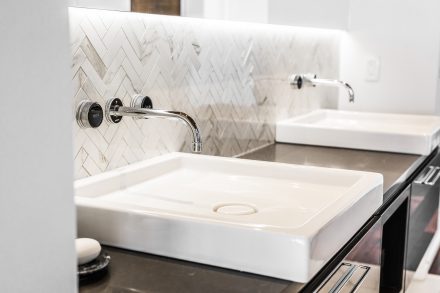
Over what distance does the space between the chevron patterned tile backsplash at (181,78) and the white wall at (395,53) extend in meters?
0.49

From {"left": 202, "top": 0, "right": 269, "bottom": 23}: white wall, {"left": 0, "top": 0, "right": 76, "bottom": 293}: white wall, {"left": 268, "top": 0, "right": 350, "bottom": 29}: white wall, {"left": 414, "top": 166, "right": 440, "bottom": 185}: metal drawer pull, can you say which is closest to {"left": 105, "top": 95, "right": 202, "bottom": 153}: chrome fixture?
{"left": 202, "top": 0, "right": 269, "bottom": 23}: white wall

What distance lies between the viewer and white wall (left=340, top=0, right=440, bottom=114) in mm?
2865

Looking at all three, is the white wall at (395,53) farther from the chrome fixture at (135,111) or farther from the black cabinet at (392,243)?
the chrome fixture at (135,111)

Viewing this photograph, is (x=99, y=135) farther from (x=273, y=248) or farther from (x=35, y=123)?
(x=35, y=123)

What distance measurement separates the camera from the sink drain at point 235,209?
1327 mm

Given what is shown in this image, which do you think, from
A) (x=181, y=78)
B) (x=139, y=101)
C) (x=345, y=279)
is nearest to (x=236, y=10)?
(x=181, y=78)

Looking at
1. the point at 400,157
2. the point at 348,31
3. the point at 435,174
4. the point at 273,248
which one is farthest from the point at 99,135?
the point at 348,31

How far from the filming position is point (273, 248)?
0.98 metres

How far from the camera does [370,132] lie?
2.17 meters

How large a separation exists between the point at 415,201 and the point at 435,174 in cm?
27

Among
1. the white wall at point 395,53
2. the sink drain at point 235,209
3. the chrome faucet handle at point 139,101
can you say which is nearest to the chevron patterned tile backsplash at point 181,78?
the chrome faucet handle at point 139,101

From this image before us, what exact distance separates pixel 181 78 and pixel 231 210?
1.66 ft

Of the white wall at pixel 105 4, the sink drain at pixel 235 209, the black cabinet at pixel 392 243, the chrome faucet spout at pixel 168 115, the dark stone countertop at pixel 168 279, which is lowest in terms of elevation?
the black cabinet at pixel 392 243

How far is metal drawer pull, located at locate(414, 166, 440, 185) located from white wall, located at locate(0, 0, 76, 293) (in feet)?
5.00
